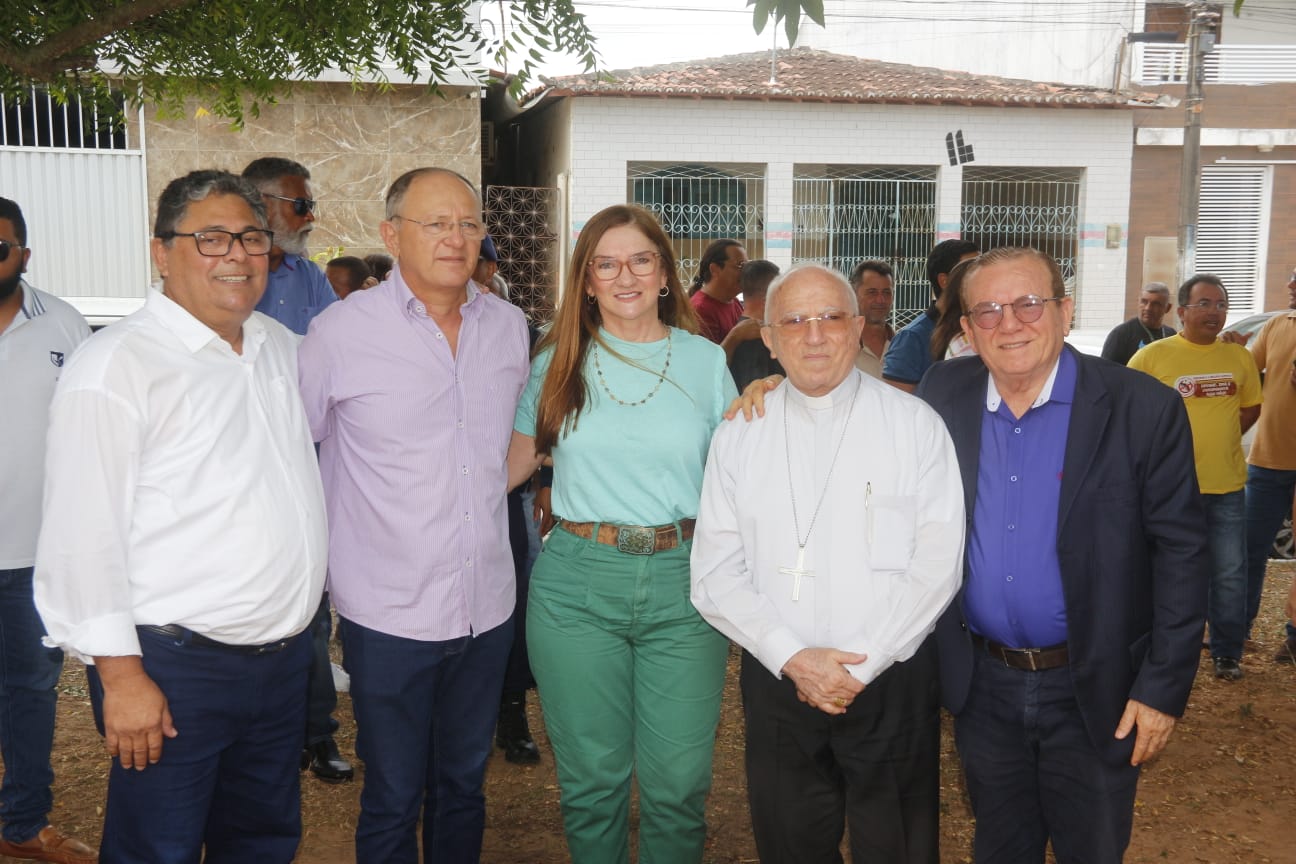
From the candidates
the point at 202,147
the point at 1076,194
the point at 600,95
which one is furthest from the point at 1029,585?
the point at 1076,194

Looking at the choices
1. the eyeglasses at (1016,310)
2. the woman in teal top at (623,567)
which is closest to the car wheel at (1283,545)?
the eyeglasses at (1016,310)

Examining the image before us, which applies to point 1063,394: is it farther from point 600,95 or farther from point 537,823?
point 600,95

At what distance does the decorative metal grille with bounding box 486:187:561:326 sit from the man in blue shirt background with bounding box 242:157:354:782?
41.3 ft

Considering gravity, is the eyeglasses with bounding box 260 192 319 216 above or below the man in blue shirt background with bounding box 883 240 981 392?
above

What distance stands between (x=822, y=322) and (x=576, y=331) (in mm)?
749

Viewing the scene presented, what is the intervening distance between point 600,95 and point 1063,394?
15283mm

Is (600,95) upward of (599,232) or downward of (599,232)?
upward

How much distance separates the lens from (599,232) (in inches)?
129

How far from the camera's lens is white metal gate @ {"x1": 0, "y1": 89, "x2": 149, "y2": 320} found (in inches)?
559

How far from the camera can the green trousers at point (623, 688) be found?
3.20 meters

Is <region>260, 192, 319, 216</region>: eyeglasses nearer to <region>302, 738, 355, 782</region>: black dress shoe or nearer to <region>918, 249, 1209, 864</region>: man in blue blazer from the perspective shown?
<region>302, 738, 355, 782</region>: black dress shoe

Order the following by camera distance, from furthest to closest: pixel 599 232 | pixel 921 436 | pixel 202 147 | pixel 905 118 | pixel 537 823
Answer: pixel 905 118 < pixel 202 147 < pixel 537 823 < pixel 599 232 < pixel 921 436

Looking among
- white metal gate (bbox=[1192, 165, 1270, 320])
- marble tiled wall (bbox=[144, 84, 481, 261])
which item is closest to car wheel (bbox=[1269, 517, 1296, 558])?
marble tiled wall (bbox=[144, 84, 481, 261])

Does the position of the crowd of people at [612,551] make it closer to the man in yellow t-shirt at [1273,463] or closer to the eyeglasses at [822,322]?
the eyeglasses at [822,322]
